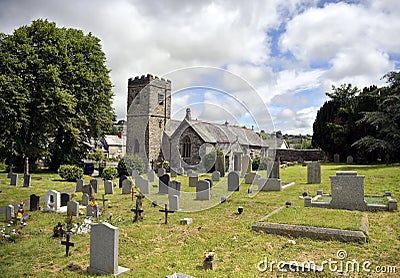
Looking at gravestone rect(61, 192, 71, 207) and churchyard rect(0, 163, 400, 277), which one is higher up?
gravestone rect(61, 192, 71, 207)

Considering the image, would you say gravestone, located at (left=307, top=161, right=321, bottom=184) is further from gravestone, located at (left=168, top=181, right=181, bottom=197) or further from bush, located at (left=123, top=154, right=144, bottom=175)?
bush, located at (left=123, top=154, right=144, bottom=175)

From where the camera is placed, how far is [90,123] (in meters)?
27.0

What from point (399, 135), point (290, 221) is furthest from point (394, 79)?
point (290, 221)

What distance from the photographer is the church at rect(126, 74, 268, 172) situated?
30.3 metres

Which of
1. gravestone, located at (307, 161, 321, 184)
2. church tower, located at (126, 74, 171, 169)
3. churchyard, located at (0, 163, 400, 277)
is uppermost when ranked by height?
church tower, located at (126, 74, 171, 169)

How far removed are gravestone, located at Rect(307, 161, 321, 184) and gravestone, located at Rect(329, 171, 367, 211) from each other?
623 cm

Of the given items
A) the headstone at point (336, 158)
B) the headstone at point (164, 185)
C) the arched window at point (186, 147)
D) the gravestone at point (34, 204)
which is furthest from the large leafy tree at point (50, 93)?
the headstone at point (336, 158)

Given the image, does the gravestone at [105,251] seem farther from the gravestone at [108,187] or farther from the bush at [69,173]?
the bush at [69,173]

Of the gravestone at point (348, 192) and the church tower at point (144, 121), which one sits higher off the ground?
the church tower at point (144, 121)

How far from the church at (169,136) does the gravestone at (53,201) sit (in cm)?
1727

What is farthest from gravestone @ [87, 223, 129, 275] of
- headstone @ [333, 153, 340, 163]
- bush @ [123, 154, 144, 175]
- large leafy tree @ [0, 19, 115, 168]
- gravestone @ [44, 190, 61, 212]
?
headstone @ [333, 153, 340, 163]

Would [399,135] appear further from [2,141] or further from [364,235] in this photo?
[2,141]

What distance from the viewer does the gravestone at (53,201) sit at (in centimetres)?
1135

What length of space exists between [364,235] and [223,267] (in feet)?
10.5
